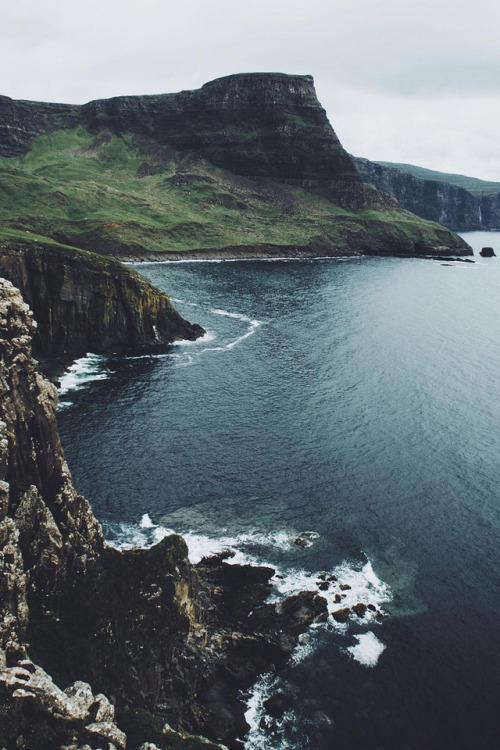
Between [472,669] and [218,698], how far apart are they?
18.5 metres

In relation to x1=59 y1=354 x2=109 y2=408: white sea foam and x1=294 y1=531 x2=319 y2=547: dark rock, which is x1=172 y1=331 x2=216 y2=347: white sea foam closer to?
x1=59 y1=354 x2=109 y2=408: white sea foam

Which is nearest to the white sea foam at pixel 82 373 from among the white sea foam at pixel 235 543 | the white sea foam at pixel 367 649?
the white sea foam at pixel 235 543

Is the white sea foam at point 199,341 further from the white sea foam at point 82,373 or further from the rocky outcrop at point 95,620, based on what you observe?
the rocky outcrop at point 95,620

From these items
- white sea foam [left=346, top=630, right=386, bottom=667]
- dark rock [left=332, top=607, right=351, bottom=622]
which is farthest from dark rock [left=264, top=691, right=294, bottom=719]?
dark rock [left=332, top=607, right=351, bottom=622]

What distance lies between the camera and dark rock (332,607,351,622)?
147 ft

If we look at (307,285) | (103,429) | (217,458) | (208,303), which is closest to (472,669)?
(217,458)

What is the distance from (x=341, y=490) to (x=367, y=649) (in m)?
22.2

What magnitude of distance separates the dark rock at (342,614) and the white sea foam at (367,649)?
6.11 ft

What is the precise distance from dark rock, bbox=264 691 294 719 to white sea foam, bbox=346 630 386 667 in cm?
639

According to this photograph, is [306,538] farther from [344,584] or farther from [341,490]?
[341,490]

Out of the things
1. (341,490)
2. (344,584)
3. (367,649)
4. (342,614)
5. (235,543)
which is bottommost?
(367,649)

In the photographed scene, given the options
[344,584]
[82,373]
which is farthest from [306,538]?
[82,373]

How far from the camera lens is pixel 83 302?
107 meters

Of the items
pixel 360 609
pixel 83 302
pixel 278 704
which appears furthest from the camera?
pixel 83 302
